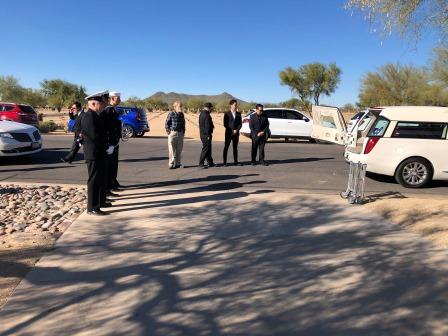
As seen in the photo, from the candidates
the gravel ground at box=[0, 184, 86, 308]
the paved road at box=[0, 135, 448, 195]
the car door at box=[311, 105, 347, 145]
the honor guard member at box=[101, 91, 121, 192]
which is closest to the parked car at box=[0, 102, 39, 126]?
the paved road at box=[0, 135, 448, 195]

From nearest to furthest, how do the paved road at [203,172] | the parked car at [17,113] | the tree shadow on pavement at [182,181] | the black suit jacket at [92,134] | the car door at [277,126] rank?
the black suit jacket at [92,134], the tree shadow on pavement at [182,181], the paved road at [203,172], the parked car at [17,113], the car door at [277,126]

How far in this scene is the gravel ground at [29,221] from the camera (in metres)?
4.78

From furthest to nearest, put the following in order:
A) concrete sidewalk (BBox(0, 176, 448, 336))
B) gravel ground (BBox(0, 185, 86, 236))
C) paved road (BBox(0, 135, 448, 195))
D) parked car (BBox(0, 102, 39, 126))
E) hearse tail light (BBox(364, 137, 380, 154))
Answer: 1. parked car (BBox(0, 102, 39, 126))
2. paved road (BBox(0, 135, 448, 195))
3. hearse tail light (BBox(364, 137, 380, 154))
4. gravel ground (BBox(0, 185, 86, 236))
5. concrete sidewalk (BBox(0, 176, 448, 336))

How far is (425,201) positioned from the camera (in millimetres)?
8258

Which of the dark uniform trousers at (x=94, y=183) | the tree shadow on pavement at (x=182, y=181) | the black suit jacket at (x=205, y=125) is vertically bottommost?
the tree shadow on pavement at (x=182, y=181)

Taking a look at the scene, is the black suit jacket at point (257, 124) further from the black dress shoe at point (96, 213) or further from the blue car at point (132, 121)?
the blue car at point (132, 121)

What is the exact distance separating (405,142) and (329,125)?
66.4 inches

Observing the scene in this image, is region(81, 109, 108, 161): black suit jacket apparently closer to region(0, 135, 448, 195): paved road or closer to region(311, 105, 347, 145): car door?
region(0, 135, 448, 195): paved road

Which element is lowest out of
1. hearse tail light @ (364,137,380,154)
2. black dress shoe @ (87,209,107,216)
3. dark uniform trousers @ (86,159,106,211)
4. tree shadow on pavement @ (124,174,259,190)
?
black dress shoe @ (87,209,107,216)

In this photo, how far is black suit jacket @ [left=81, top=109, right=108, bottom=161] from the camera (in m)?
6.88

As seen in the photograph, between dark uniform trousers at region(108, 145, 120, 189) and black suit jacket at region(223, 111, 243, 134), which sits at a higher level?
black suit jacket at region(223, 111, 243, 134)

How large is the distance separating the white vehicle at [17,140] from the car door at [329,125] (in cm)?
804

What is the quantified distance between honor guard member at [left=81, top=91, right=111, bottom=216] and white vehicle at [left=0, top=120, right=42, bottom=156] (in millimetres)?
6578

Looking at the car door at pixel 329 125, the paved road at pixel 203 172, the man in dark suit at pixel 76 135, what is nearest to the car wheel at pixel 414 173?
the paved road at pixel 203 172
